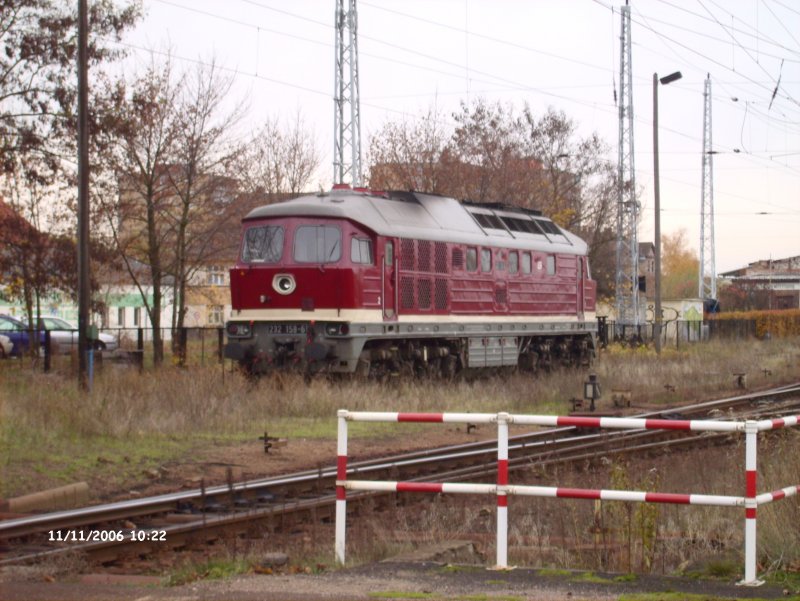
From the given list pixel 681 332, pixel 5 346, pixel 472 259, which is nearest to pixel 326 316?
pixel 472 259

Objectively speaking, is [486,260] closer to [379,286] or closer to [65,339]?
[379,286]

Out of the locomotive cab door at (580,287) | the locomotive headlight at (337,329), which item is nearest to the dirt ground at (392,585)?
the locomotive headlight at (337,329)

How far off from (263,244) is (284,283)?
1.12 meters

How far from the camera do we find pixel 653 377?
30938mm

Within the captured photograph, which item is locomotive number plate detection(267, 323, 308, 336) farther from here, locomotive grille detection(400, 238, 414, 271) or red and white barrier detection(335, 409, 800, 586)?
red and white barrier detection(335, 409, 800, 586)

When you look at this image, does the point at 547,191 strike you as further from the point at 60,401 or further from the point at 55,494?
the point at 55,494

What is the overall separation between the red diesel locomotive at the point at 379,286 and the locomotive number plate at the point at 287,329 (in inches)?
1.0

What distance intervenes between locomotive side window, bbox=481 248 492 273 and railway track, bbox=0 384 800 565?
34.0 ft

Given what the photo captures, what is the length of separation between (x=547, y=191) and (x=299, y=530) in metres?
45.4

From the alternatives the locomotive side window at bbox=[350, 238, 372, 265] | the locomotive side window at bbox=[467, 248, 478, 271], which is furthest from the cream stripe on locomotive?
the locomotive side window at bbox=[467, 248, 478, 271]

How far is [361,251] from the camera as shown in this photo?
22984mm

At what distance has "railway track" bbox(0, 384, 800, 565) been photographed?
9242mm

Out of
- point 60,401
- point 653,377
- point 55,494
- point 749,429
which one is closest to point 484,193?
point 653,377

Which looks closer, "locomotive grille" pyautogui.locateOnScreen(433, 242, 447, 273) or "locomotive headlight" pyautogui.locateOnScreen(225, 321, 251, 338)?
"locomotive headlight" pyautogui.locateOnScreen(225, 321, 251, 338)
